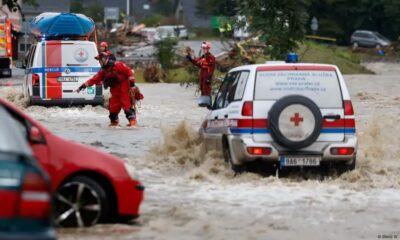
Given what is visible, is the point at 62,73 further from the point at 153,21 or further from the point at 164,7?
the point at 164,7

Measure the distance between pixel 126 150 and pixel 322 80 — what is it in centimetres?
472

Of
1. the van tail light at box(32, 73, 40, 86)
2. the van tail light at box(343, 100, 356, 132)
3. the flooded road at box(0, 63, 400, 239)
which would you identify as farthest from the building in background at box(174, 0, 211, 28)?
the van tail light at box(343, 100, 356, 132)

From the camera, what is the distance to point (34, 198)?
221 inches

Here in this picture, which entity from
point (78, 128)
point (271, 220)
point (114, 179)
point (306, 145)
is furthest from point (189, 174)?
point (78, 128)

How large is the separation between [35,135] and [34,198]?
2.94 metres

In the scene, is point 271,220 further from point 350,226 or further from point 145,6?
point 145,6

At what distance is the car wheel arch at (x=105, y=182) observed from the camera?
891cm

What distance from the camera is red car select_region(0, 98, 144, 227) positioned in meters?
8.75

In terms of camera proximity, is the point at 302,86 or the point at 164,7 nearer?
the point at 302,86

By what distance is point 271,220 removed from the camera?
9969 millimetres

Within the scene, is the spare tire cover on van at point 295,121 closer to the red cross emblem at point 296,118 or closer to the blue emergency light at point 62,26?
the red cross emblem at point 296,118

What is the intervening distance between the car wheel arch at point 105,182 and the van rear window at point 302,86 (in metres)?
3.84

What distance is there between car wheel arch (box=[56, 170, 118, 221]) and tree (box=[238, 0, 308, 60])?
1581 centimetres

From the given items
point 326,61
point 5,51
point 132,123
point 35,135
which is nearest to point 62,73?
point 132,123
